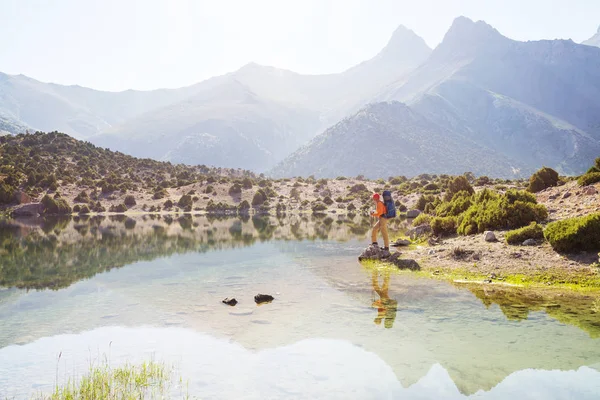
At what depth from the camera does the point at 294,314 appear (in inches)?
505

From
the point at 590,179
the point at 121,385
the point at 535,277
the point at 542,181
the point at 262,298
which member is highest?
the point at 542,181

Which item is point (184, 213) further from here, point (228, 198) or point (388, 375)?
point (388, 375)

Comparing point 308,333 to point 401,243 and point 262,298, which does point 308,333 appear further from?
point 401,243

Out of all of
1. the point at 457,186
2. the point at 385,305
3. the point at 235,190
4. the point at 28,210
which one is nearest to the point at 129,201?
the point at 28,210

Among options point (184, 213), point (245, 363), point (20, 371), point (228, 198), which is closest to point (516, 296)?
point (245, 363)

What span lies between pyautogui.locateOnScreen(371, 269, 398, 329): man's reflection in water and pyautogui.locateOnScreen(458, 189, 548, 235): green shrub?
7.51 metres

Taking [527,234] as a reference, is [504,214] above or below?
above

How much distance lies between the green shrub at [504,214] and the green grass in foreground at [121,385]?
696 inches

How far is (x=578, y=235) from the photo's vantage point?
1546cm

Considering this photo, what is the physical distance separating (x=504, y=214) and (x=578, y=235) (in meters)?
5.69

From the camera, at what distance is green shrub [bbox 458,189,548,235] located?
20.5m

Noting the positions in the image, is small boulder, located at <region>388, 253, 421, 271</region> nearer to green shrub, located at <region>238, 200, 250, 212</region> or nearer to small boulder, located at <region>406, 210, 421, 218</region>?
small boulder, located at <region>406, 210, 421, 218</region>

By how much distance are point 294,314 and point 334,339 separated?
2516 mm

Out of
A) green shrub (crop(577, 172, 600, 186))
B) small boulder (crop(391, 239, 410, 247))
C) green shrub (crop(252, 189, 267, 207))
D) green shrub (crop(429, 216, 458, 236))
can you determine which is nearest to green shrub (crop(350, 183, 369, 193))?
green shrub (crop(252, 189, 267, 207))
